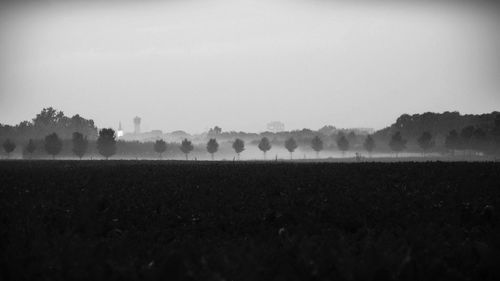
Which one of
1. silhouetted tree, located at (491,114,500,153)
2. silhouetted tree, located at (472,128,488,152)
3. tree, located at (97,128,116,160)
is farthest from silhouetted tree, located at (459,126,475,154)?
tree, located at (97,128,116,160)

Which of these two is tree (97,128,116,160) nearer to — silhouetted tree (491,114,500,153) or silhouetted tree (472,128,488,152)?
silhouetted tree (472,128,488,152)

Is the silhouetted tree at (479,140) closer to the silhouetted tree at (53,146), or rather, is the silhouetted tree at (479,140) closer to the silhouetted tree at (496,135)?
the silhouetted tree at (496,135)

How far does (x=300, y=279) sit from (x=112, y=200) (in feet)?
36.1

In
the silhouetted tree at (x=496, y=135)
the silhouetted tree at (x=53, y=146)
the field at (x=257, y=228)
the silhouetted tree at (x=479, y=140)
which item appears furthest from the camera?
the silhouetted tree at (x=53, y=146)

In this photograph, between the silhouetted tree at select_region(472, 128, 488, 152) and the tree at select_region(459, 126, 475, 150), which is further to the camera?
the tree at select_region(459, 126, 475, 150)

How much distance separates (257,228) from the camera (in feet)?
35.5

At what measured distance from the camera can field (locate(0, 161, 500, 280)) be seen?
4871mm

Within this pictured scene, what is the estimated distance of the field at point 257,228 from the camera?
4871mm

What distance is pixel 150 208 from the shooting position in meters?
13.5

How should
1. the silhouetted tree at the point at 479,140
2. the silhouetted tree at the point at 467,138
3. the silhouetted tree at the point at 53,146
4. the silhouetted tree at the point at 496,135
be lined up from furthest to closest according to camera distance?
1. the silhouetted tree at the point at 467,138
2. the silhouetted tree at the point at 53,146
3. the silhouetted tree at the point at 479,140
4. the silhouetted tree at the point at 496,135

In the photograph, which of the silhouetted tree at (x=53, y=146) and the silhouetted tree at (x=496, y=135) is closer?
the silhouetted tree at (x=496, y=135)

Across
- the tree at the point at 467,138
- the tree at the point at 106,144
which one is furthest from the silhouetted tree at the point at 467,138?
the tree at the point at 106,144

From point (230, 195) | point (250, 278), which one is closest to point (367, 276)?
point (250, 278)

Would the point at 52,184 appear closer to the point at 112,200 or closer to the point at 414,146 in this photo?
the point at 112,200
